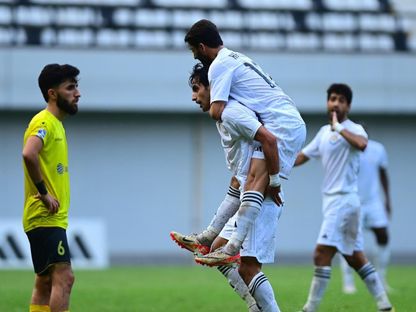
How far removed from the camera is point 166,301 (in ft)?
45.1

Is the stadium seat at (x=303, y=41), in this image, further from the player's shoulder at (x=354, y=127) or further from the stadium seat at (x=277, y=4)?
the player's shoulder at (x=354, y=127)

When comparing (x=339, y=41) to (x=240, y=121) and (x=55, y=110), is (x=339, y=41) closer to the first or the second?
(x=55, y=110)

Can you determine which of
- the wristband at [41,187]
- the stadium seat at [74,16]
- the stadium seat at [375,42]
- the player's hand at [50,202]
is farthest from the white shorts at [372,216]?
the stadium seat at [375,42]

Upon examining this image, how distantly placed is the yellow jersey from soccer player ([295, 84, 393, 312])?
3235mm

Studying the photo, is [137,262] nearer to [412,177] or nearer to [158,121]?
[158,121]

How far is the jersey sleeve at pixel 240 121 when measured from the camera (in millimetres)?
8680

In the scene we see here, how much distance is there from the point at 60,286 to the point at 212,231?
1291 millimetres

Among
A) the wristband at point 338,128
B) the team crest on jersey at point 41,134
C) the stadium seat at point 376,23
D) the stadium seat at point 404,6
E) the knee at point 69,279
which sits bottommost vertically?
the knee at point 69,279

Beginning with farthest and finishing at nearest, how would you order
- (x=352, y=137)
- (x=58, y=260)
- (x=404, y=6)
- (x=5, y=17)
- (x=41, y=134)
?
(x=404, y=6), (x=5, y=17), (x=352, y=137), (x=58, y=260), (x=41, y=134)

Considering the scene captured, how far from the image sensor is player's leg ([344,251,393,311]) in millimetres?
11539

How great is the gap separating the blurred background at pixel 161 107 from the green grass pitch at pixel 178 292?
13.7 feet

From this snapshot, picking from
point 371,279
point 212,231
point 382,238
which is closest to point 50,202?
point 212,231

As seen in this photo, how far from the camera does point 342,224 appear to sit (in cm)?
1174

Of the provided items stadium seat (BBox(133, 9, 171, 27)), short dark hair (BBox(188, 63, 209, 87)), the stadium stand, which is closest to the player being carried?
short dark hair (BBox(188, 63, 209, 87))
